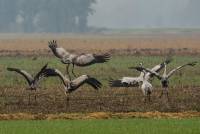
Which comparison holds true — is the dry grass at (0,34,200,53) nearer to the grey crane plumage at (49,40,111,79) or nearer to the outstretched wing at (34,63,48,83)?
the grey crane plumage at (49,40,111,79)

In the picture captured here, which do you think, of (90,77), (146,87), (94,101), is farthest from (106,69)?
(146,87)

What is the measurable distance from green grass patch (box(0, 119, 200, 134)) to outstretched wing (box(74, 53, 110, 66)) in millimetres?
4761

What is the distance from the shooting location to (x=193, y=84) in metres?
33.6

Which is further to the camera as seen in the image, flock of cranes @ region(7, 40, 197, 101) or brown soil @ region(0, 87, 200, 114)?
flock of cranes @ region(7, 40, 197, 101)

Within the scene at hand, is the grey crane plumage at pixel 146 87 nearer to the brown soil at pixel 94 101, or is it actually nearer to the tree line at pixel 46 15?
the brown soil at pixel 94 101

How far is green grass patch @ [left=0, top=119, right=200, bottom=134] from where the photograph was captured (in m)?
19.8

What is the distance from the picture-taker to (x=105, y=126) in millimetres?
20828

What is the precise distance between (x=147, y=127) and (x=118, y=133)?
4.14ft

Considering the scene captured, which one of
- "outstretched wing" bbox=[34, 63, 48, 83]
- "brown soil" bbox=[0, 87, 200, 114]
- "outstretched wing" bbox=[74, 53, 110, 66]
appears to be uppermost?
"outstretched wing" bbox=[74, 53, 110, 66]

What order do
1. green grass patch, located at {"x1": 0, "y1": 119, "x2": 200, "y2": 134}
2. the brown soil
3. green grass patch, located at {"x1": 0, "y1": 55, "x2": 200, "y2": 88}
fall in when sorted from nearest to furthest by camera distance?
green grass patch, located at {"x1": 0, "y1": 119, "x2": 200, "y2": 134} → the brown soil → green grass patch, located at {"x1": 0, "y1": 55, "x2": 200, "y2": 88}

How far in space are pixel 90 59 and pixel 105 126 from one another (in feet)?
21.7

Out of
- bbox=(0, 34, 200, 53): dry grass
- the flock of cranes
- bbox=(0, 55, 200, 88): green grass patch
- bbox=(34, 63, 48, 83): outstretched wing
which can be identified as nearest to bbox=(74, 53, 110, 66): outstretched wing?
the flock of cranes

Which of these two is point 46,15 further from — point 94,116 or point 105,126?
point 105,126

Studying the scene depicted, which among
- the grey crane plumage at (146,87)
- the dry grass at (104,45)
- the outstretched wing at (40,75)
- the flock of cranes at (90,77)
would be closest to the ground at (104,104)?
the grey crane plumage at (146,87)
